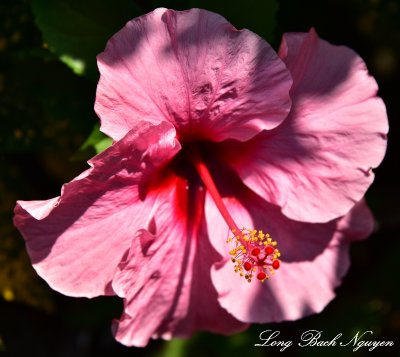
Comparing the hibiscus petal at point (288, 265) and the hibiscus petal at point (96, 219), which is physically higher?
the hibiscus petal at point (96, 219)

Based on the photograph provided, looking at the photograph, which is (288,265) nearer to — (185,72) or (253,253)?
(253,253)

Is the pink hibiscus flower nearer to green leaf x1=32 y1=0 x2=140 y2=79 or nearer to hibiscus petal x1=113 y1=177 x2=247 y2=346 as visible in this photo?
hibiscus petal x1=113 y1=177 x2=247 y2=346

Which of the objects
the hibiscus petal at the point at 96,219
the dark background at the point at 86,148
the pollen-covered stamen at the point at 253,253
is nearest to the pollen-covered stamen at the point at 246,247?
the pollen-covered stamen at the point at 253,253

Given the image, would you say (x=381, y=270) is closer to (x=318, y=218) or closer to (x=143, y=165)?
(x=318, y=218)

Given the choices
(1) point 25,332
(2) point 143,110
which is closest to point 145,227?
(2) point 143,110

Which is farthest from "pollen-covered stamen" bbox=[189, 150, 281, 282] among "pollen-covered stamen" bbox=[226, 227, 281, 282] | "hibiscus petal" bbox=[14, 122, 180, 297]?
"hibiscus petal" bbox=[14, 122, 180, 297]

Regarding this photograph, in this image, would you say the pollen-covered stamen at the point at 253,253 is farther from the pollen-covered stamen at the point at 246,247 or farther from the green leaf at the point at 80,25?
the green leaf at the point at 80,25

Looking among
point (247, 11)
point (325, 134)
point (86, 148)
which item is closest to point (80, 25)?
point (86, 148)
